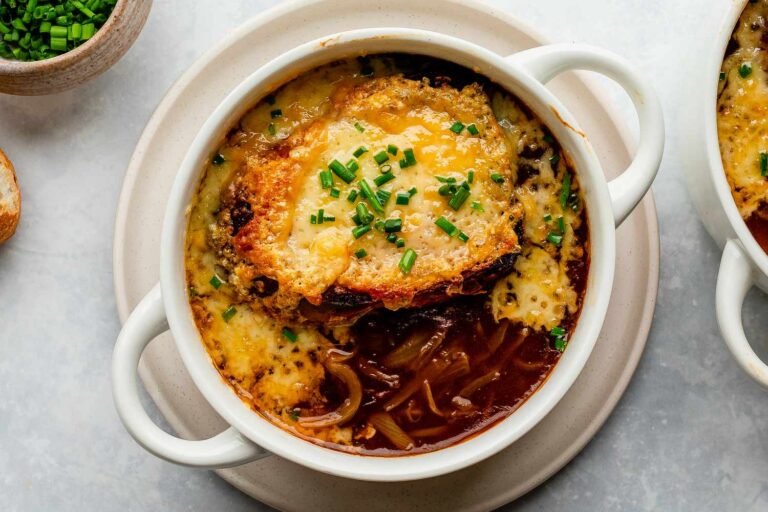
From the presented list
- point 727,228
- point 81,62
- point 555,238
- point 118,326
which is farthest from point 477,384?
point 81,62

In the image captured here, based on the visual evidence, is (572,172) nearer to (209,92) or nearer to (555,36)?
(555,36)

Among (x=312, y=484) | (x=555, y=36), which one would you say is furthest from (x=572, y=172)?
(x=312, y=484)

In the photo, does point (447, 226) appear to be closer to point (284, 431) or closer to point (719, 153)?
point (284, 431)

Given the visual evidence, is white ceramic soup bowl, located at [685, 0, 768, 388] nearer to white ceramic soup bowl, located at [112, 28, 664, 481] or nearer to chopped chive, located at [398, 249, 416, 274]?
white ceramic soup bowl, located at [112, 28, 664, 481]

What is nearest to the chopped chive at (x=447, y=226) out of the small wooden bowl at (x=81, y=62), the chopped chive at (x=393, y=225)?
the chopped chive at (x=393, y=225)

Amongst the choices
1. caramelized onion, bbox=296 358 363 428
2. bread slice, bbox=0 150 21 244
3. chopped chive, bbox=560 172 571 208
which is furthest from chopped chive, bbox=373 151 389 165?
bread slice, bbox=0 150 21 244
